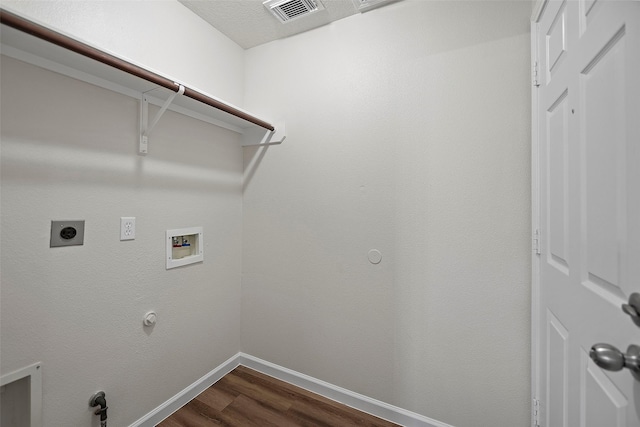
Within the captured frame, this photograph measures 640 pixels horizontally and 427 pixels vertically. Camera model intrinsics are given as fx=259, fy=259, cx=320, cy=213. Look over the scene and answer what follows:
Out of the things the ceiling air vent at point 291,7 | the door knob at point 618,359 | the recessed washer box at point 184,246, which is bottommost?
the door knob at point 618,359

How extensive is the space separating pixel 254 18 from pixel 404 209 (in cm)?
163

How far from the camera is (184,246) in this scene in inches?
66.8

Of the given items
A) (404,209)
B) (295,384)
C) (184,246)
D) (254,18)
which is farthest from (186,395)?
(254,18)

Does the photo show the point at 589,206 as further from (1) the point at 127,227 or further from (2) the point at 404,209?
(1) the point at 127,227

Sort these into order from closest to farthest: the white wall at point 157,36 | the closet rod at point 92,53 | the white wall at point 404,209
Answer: the closet rod at point 92,53
the white wall at point 157,36
the white wall at point 404,209

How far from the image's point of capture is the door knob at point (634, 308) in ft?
1.70

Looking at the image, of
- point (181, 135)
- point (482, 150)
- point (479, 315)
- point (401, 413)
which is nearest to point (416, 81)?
point (482, 150)

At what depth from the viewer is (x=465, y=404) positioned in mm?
1403

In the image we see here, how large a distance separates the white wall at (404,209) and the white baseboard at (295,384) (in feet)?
0.15

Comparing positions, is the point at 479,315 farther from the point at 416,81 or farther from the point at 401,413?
the point at 416,81

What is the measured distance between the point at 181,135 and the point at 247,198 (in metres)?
0.65

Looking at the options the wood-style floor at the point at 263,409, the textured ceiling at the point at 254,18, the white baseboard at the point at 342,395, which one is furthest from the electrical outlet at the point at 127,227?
the textured ceiling at the point at 254,18

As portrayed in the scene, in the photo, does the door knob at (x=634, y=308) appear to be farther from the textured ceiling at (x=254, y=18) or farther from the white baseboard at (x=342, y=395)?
the textured ceiling at (x=254, y=18)

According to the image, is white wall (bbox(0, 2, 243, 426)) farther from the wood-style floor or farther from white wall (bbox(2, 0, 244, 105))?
the wood-style floor
